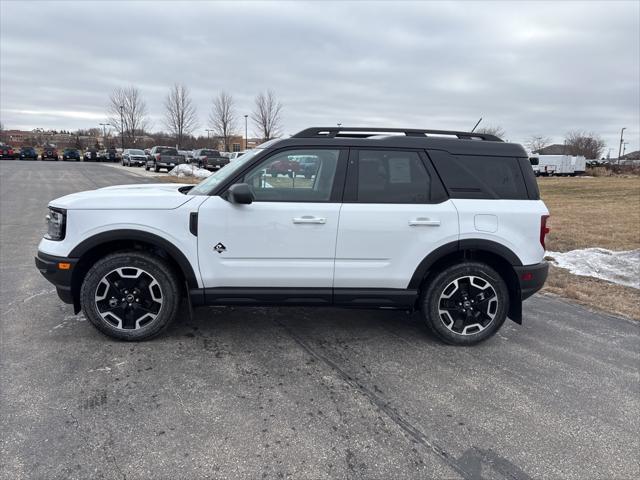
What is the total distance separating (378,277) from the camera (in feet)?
13.2

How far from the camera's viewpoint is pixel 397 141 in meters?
4.08

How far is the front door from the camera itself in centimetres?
386

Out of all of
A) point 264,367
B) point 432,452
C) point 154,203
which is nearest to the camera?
point 432,452

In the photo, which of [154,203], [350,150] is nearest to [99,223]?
[154,203]

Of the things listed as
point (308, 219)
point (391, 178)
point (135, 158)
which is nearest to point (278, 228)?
point (308, 219)

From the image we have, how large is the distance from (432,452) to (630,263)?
20.5 feet

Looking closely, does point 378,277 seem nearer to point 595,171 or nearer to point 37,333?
point 37,333

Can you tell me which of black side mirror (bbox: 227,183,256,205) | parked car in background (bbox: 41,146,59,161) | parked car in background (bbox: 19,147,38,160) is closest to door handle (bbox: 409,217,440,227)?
black side mirror (bbox: 227,183,256,205)

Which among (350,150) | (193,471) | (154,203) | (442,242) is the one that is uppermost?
(350,150)

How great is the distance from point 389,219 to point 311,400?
163 cm

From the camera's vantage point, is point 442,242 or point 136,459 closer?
point 136,459

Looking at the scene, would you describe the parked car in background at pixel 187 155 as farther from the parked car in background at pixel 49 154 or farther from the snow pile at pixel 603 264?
the snow pile at pixel 603 264

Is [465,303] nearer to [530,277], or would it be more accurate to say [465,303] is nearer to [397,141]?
[530,277]

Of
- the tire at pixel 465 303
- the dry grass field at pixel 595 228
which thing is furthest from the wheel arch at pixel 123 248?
the dry grass field at pixel 595 228
